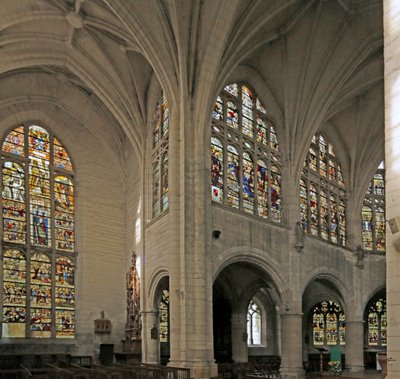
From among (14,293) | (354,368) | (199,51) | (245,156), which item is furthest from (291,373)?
(199,51)

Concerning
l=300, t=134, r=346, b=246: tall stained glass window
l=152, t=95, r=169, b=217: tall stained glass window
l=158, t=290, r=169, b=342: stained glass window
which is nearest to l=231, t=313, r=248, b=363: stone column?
l=158, t=290, r=169, b=342: stained glass window

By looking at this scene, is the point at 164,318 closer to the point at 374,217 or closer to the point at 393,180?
the point at 374,217

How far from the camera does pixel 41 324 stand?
2775cm

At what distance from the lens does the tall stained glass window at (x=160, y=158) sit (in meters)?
24.6

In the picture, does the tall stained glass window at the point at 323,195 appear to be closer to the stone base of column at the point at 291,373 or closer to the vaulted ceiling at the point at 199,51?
the vaulted ceiling at the point at 199,51

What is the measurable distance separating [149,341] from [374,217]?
52.5 feet

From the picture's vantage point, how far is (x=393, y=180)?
9.68 meters

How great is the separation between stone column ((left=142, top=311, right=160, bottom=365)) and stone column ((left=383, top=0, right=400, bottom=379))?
53.1 ft

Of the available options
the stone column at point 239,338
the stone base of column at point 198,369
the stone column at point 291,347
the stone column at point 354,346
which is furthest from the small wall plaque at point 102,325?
the stone column at point 354,346

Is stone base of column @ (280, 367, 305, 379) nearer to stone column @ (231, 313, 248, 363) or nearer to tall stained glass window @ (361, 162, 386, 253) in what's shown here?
stone column @ (231, 313, 248, 363)

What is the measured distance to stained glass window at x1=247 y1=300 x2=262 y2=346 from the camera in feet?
112

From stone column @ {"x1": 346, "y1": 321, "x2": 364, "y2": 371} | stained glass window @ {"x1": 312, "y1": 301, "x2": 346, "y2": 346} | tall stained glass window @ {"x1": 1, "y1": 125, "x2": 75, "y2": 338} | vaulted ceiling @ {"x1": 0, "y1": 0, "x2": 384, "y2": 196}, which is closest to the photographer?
vaulted ceiling @ {"x1": 0, "y1": 0, "x2": 384, "y2": 196}

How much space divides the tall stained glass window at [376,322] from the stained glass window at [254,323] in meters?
6.23

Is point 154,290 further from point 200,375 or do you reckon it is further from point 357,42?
point 357,42
